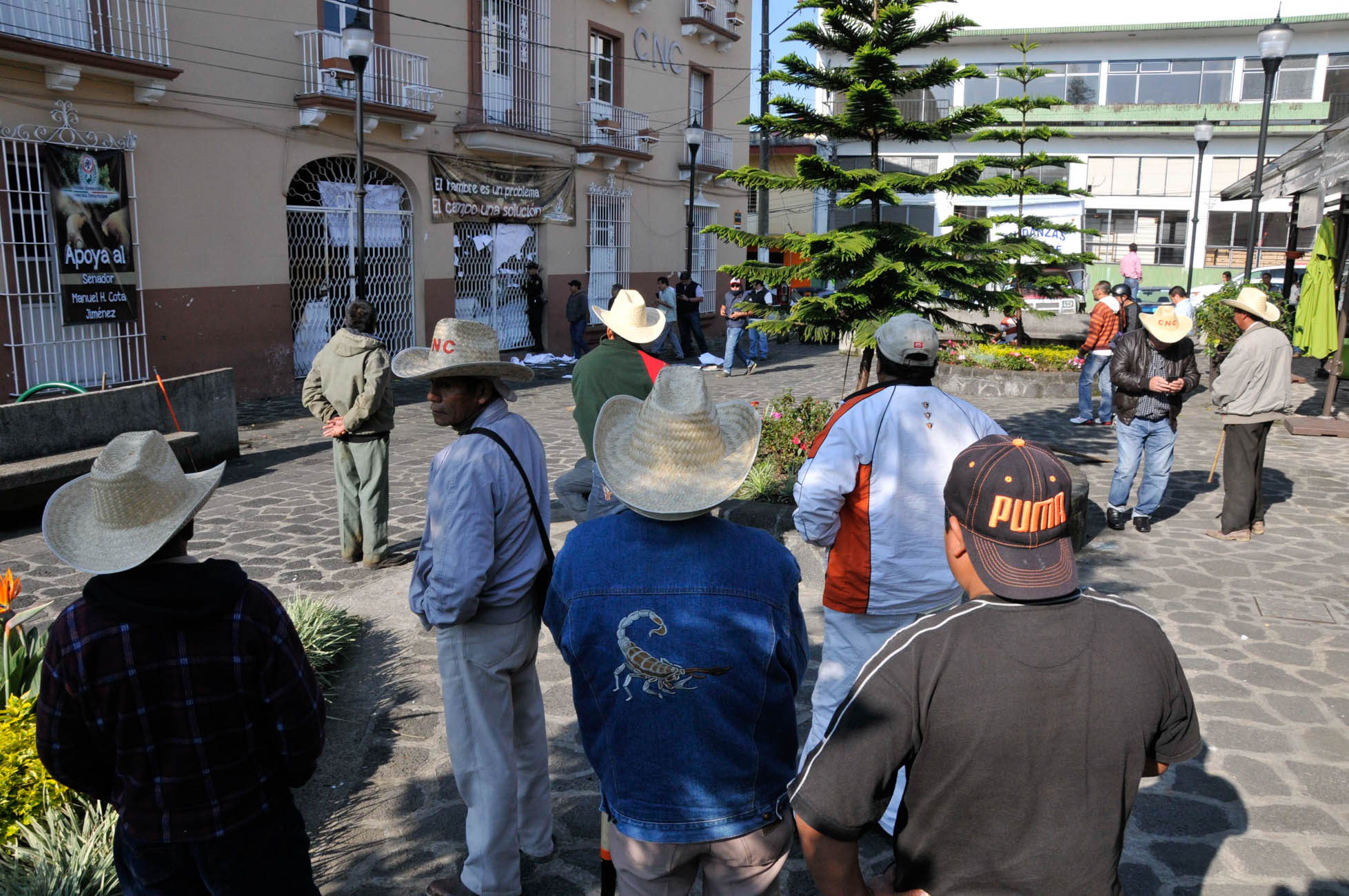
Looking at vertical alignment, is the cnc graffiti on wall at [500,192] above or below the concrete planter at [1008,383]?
above

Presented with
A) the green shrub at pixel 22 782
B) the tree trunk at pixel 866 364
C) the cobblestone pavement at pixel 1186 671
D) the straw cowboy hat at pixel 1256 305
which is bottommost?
the cobblestone pavement at pixel 1186 671

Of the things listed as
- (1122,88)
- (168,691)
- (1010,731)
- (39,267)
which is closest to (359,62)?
(39,267)

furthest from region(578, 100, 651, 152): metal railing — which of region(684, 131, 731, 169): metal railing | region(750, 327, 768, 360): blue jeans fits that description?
region(750, 327, 768, 360): blue jeans

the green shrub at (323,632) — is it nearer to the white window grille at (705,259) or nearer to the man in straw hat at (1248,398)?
the man in straw hat at (1248,398)

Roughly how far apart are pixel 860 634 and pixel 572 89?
19.0m

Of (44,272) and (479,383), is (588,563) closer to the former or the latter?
(479,383)

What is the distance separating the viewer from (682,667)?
7.41 ft

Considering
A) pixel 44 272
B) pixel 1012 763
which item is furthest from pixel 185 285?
pixel 1012 763

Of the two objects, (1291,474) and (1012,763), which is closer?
(1012,763)

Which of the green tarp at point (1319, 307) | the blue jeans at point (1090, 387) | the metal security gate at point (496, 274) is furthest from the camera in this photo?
the metal security gate at point (496, 274)

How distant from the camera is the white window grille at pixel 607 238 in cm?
2209

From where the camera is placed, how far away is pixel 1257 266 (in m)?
34.2

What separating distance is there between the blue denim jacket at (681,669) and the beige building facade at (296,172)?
1207cm

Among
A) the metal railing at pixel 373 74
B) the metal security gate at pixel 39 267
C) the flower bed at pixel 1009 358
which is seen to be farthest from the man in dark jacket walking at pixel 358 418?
the flower bed at pixel 1009 358
